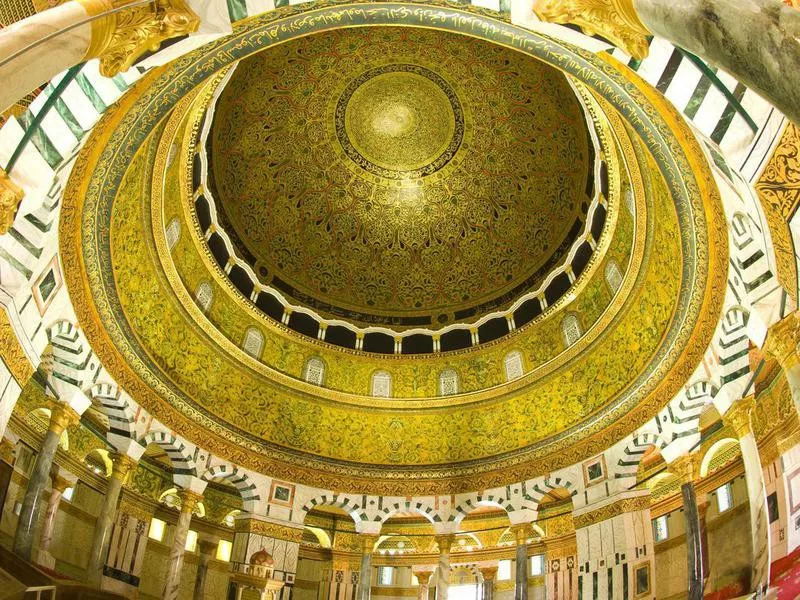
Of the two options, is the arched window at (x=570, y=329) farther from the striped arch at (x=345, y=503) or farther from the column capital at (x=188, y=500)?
the column capital at (x=188, y=500)

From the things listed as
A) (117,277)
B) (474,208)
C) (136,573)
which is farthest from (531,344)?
(136,573)

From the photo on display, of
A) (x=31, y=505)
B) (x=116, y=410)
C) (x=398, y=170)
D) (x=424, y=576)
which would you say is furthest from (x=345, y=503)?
(x=398, y=170)

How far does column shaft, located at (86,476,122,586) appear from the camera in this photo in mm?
14602

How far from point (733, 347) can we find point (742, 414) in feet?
4.00

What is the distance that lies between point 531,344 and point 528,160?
19.5 ft

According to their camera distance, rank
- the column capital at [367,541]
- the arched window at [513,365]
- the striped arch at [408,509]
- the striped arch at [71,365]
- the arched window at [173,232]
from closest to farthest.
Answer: the striped arch at [71,365]
the arched window at [173,232]
the column capital at [367,541]
the striped arch at [408,509]
the arched window at [513,365]

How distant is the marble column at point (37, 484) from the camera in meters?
12.7

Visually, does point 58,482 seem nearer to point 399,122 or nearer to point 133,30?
point 133,30

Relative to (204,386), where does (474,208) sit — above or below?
A: above

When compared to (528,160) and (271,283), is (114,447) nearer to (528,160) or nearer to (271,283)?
(271,283)

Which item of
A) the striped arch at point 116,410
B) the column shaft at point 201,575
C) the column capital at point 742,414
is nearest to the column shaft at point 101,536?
the striped arch at point 116,410

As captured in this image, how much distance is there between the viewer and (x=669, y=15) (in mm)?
5645

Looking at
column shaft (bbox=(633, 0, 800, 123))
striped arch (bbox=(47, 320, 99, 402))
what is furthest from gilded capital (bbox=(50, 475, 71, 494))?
column shaft (bbox=(633, 0, 800, 123))

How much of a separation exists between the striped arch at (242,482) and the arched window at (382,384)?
4697mm
